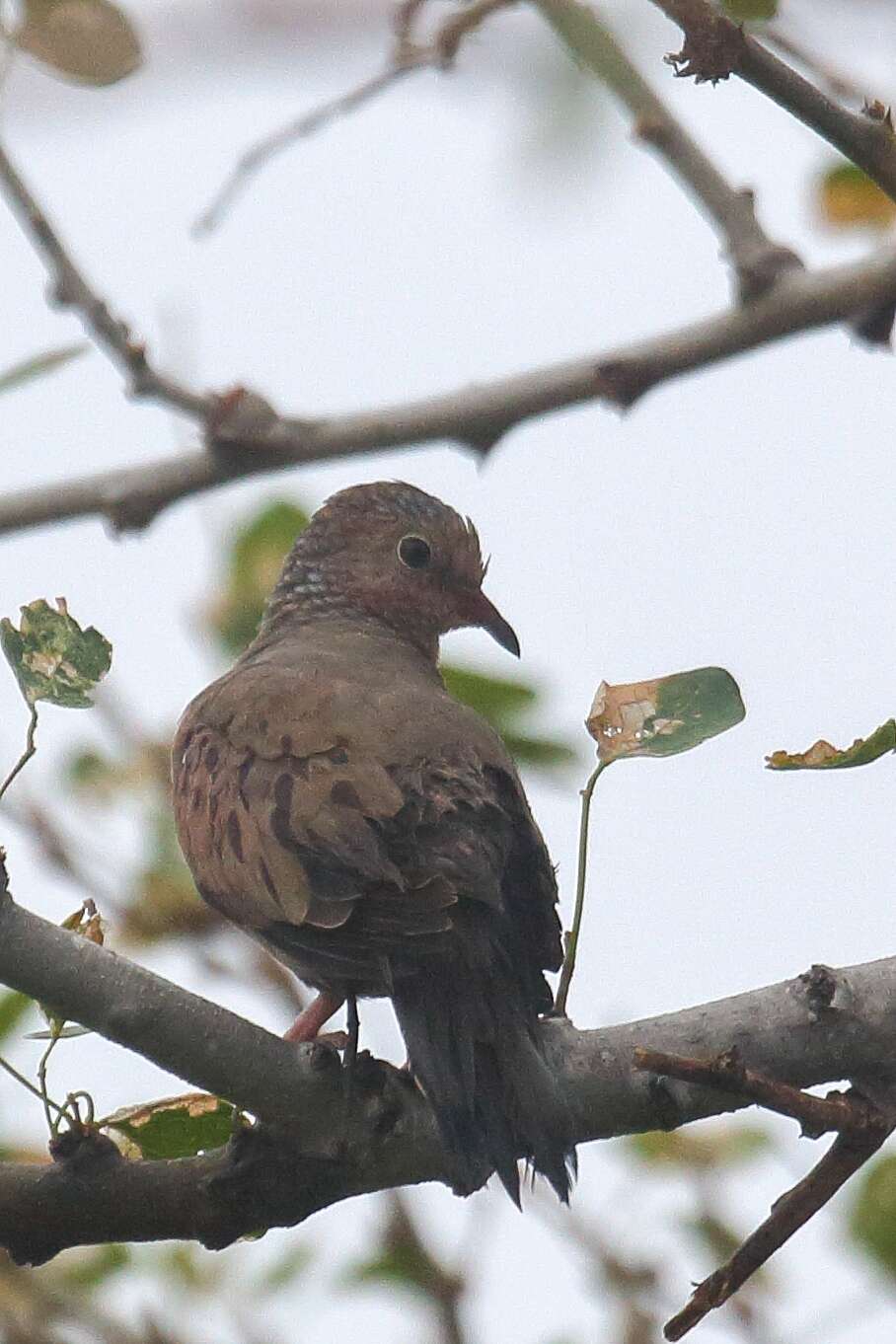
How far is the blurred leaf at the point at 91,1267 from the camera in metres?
5.49

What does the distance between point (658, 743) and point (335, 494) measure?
303 centimetres

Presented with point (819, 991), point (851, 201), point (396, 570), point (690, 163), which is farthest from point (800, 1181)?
point (851, 201)

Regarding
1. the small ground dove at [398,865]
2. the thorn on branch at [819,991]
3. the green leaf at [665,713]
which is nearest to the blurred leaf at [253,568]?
the small ground dove at [398,865]

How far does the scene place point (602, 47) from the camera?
4.11 meters

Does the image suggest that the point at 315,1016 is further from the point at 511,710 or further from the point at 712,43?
the point at 712,43

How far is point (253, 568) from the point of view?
6.38 metres

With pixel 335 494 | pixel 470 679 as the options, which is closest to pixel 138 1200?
pixel 470 679

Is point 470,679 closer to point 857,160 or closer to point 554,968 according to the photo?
point 554,968

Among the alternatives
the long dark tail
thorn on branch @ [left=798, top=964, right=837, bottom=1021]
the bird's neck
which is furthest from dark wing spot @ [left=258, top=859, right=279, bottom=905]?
the bird's neck

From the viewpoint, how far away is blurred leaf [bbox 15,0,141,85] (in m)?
4.02

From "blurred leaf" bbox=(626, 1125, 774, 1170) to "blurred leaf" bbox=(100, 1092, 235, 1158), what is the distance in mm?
2913

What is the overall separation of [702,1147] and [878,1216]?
1732 mm

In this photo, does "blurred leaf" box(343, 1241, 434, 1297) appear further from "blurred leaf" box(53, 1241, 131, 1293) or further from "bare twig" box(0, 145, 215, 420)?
"bare twig" box(0, 145, 215, 420)

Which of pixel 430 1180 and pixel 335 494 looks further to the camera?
pixel 335 494
